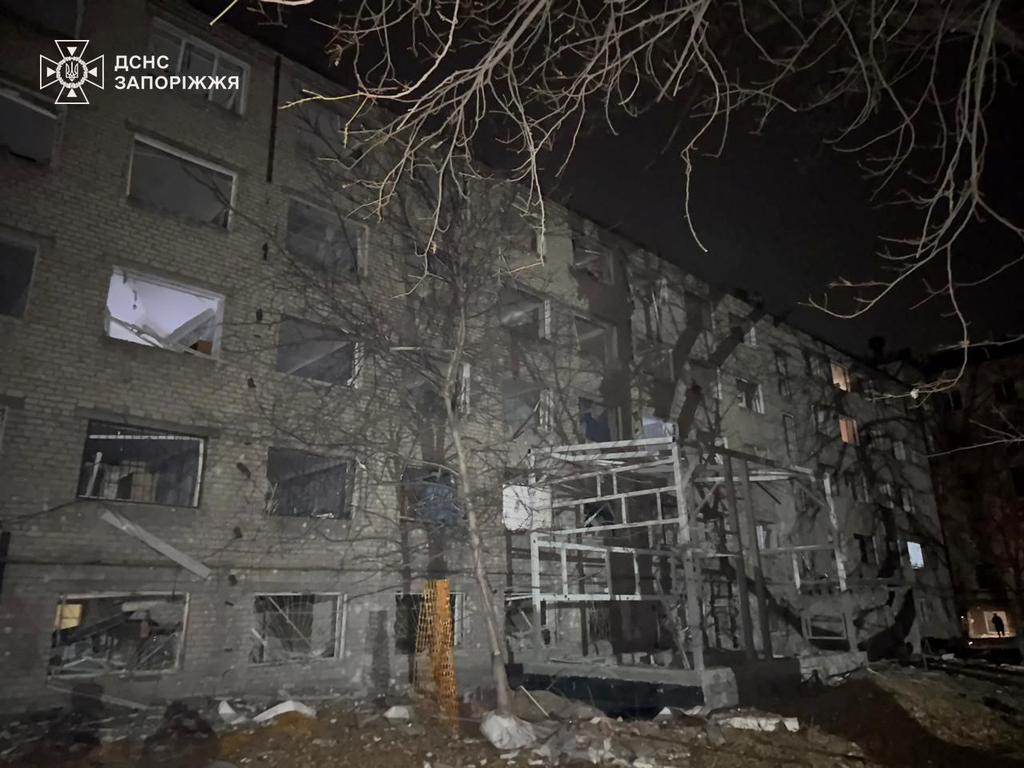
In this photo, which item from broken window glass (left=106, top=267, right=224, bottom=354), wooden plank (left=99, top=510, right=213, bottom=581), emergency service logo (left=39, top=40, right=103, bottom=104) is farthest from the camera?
broken window glass (left=106, top=267, right=224, bottom=354)

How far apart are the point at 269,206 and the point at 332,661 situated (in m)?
8.81

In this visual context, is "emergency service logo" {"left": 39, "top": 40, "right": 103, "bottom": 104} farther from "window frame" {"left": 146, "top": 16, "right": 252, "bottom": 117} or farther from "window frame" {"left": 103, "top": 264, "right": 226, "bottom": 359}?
"window frame" {"left": 103, "top": 264, "right": 226, "bottom": 359}

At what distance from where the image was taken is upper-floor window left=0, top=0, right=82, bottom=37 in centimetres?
1062

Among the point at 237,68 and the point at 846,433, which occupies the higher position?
the point at 237,68

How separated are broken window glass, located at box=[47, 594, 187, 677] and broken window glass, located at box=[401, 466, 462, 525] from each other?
4.64 m

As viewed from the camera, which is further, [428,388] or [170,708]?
[428,388]

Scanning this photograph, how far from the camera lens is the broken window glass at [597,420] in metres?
17.9

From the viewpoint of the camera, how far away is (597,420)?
18.3 m

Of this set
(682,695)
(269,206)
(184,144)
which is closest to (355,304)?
(269,206)

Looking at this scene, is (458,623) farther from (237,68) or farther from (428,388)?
(237,68)

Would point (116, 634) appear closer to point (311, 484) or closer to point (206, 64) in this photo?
point (311, 484)

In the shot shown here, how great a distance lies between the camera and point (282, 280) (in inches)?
501

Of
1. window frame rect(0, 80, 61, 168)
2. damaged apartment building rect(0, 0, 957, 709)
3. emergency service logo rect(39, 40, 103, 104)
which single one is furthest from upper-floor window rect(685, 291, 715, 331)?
window frame rect(0, 80, 61, 168)

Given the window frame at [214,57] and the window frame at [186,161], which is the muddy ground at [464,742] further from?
the window frame at [214,57]
